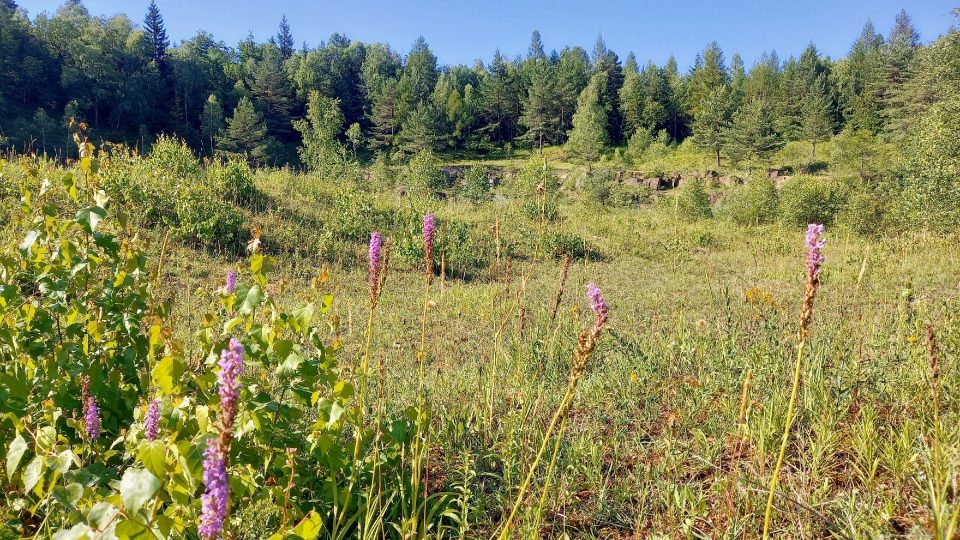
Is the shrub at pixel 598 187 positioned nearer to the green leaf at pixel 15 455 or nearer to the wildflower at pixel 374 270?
the wildflower at pixel 374 270

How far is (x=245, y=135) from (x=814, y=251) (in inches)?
1821

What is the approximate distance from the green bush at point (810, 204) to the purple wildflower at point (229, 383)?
20647 millimetres

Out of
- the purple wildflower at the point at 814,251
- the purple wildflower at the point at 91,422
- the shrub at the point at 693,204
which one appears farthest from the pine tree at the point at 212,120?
the purple wildflower at the point at 814,251

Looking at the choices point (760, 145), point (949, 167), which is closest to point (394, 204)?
point (949, 167)

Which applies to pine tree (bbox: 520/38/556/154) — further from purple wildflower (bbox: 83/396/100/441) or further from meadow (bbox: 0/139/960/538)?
purple wildflower (bbox: 83/396/100/441)

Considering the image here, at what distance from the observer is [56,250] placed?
1697 millimetres

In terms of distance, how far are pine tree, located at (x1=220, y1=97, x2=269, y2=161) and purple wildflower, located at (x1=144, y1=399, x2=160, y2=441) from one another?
4272 centimetres

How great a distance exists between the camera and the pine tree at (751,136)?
1576 inches

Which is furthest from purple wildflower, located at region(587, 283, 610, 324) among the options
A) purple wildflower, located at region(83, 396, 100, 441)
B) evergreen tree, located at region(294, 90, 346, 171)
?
evergreen tree, located at region(294, 90, 346, 171)

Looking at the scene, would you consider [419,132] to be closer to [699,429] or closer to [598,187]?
[598,187]

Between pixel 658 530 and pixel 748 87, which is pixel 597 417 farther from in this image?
pixel 748 87

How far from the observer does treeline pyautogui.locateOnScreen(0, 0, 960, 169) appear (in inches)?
1586

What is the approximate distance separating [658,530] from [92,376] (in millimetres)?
1880

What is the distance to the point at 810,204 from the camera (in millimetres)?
18641
